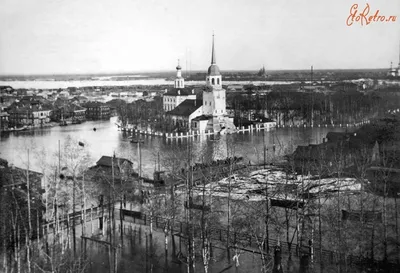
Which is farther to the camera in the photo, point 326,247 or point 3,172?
point 3,172

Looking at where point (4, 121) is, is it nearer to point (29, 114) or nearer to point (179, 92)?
point (29, 114)

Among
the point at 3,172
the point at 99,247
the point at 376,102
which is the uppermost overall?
the point at 376,102

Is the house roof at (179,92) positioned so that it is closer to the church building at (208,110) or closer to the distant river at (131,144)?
the church building at (208,110)

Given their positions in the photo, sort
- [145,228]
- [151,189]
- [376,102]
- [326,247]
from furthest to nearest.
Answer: [376,102] < [151,189] < [145,228] < [326,247]

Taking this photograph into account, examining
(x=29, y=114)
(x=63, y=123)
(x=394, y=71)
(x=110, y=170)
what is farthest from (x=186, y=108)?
(x=110, y=170)

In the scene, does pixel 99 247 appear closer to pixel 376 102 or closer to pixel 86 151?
pixel 86 151

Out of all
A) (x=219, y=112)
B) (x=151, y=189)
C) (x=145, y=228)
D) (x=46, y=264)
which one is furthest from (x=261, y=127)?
(x=46, y=264)

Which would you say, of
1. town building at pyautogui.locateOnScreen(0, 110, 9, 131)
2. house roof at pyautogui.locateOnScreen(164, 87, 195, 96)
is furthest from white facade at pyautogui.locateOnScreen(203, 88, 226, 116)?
town building at pyautogui.locateOnScreen(0, 110, 9, 131)
